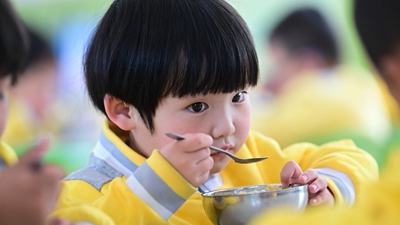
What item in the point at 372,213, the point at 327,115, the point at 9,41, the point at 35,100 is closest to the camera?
the point at 372,213

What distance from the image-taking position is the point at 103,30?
1.06 meters

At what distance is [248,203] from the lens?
0.77 m

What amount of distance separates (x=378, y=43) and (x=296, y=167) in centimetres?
29

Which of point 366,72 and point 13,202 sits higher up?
point 13,202

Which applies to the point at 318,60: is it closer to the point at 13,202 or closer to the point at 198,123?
the point at 198,123

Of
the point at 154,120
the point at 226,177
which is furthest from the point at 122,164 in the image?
the point at 226,177

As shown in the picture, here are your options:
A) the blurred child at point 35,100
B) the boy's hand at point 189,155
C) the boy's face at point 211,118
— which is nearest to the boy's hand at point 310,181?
the boy's face at point 211,118

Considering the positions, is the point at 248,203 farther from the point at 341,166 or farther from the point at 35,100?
the point at 35,100

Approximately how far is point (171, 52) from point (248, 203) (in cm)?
32

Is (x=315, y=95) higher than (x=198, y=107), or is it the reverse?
(x=198, y=107)

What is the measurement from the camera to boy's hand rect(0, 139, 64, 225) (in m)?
0.51

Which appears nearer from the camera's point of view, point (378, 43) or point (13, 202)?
point (13, 202)

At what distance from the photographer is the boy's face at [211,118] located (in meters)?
0.95

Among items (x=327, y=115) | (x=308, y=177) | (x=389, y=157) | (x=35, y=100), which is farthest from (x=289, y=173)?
(x=35, y=100)
